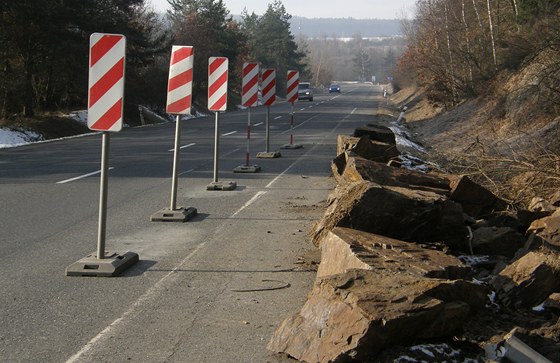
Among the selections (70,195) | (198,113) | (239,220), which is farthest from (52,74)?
(239,220)

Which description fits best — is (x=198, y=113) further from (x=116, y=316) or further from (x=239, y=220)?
(x=116, y=316)

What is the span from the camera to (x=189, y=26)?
58.2 m

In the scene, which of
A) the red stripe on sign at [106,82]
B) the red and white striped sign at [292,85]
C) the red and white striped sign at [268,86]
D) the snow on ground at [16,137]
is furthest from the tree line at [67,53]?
the red stripe on sign at [106,82]

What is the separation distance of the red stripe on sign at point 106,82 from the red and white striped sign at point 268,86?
12.0m

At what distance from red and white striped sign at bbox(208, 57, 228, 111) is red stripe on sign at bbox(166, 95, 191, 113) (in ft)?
9.55

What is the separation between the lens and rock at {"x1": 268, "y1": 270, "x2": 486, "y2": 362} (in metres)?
4.39

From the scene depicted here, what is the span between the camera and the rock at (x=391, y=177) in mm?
9234

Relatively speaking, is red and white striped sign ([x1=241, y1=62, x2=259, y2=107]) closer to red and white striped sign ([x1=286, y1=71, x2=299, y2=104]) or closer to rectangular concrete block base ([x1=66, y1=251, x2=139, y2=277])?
red and white striped sign ([x1=286, y1=71, x2=299, y2=104])

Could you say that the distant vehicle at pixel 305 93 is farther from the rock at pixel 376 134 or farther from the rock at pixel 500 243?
the rock at pixel 500 243

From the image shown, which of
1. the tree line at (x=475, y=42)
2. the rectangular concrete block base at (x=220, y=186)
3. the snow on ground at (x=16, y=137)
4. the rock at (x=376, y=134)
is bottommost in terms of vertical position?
the snow on ground at (x=16, y=137)

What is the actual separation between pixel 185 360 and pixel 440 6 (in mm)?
43112

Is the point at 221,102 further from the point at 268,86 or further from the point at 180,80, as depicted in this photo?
the point at 268,86

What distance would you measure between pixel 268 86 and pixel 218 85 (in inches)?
264

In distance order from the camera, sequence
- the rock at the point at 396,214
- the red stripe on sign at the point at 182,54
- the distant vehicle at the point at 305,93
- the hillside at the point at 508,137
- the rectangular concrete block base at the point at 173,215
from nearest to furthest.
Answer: the rock at the point at 396,214 < the red stripe on sign at the point at 182,54 < the rectangular concrete block base at the point at 173,215 < the hillside at the point at 508,137 < the distant vehicle at the point at 305,93
